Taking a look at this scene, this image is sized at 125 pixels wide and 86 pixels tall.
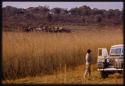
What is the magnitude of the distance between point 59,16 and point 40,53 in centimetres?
2058

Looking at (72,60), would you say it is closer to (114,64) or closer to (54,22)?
(114,64)

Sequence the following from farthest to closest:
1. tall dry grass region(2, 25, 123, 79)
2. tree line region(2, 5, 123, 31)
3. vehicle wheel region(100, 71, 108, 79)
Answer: tree line region(2, 5, 123, 31), tall dry grass region(2, 25, 123, 79), vehicle wheel region(100, 71, 108, 79)

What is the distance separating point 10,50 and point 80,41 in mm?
5053

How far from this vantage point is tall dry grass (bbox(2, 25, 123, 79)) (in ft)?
50.3

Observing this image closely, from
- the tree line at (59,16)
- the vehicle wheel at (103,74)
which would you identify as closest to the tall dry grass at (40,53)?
the vehicle wheel at (103,74)

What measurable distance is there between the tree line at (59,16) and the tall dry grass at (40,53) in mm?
10974

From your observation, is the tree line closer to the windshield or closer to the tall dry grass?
the tall dry grass

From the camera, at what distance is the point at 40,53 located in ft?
55.3

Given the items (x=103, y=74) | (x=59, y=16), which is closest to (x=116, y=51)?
(x=103, y=74)

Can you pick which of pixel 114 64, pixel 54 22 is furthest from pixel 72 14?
pixel 114 64

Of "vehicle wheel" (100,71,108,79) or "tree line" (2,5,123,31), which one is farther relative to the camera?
"tree line" (2,5,123,31)

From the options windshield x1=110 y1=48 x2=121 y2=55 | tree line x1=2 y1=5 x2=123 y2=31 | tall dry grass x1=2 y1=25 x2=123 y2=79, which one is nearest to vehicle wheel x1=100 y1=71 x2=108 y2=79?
windshield x1=110 y1=48 x2=121 y2=55

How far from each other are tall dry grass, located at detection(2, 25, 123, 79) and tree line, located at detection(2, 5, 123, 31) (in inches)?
432

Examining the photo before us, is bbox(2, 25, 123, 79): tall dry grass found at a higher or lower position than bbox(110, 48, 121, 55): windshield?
lower
